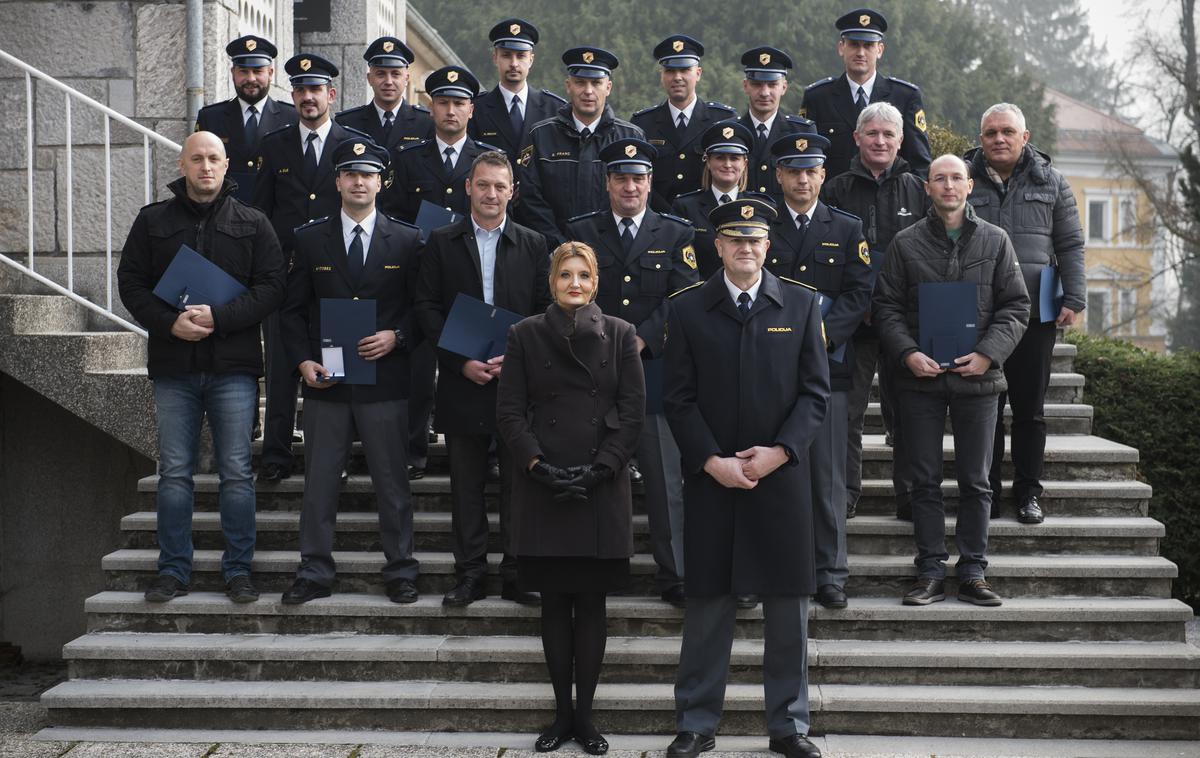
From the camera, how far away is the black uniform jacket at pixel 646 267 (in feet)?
21.1

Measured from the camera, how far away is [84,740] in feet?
19.4

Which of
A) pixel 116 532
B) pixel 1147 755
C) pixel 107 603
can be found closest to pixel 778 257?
pixel 1147 755

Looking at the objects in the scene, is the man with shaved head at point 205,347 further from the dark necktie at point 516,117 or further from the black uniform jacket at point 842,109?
the black uniform jacket at point 842,109

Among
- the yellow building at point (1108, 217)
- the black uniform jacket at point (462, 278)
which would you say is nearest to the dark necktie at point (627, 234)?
the black uniform jacket at point (462, 278)

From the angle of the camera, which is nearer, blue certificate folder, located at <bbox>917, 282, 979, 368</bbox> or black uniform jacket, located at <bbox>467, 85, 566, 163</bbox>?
blue certificate folder, located at <bbox>917, 282, 979, 368</bbox>

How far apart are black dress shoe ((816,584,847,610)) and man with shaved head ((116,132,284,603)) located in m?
2.63

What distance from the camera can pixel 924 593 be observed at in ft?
20.9

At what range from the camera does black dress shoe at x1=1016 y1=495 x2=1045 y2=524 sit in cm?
680

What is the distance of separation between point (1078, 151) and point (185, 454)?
146ft

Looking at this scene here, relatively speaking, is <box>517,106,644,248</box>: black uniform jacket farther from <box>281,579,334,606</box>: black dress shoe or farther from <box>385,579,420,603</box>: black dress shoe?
<box>281,579,334,606</box>: black dress shoe

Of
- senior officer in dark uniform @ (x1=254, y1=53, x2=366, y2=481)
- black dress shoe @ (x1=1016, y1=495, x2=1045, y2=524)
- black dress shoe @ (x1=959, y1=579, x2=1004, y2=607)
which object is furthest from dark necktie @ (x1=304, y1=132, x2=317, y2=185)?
black dress shoe @ (x1=1016, y1=495, x2=1045, y2=524)

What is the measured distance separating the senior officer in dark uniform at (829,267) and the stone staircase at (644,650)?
0.27 meters

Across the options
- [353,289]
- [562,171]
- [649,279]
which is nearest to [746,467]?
[649,279]

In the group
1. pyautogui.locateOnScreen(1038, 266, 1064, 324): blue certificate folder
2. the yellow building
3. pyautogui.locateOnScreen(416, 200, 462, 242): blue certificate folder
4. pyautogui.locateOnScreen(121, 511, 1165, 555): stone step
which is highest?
the yellow building
